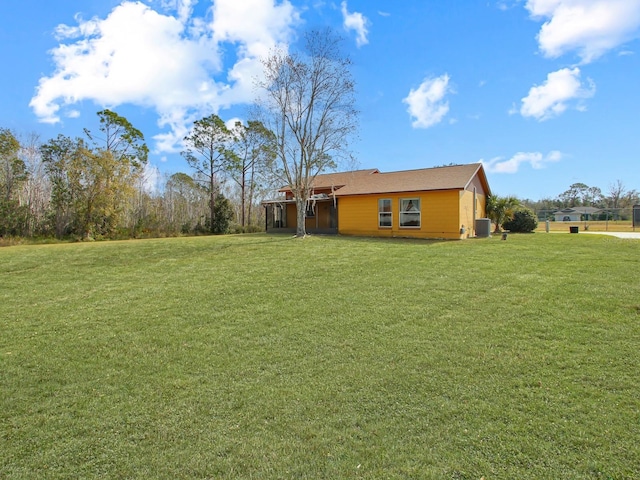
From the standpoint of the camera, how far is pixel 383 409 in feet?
9.94

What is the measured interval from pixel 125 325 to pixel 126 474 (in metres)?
3.35

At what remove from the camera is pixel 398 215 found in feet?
56.4

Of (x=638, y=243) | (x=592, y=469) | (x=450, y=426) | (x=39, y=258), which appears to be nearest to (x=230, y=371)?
(x=450, y=426)

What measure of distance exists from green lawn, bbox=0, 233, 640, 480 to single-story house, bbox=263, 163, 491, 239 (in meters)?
8.79

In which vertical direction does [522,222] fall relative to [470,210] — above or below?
below

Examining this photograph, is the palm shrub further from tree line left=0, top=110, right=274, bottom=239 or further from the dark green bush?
tree line left=0, top=110, right=274, bottom=239

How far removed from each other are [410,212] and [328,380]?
14.3 metres

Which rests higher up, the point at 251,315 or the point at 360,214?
the point at 360,214

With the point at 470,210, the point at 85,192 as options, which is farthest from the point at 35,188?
the point at 470,210

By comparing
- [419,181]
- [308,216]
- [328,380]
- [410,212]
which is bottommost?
[328,380]

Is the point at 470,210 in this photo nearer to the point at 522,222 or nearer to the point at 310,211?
the point at 522,222

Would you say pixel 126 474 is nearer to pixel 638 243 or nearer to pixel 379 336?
pixel 379 336

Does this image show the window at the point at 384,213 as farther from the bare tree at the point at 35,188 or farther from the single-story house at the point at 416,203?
the bare tree at the point at 35,188

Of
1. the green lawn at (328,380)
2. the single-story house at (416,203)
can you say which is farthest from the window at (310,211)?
the green lawn at (328,380)
